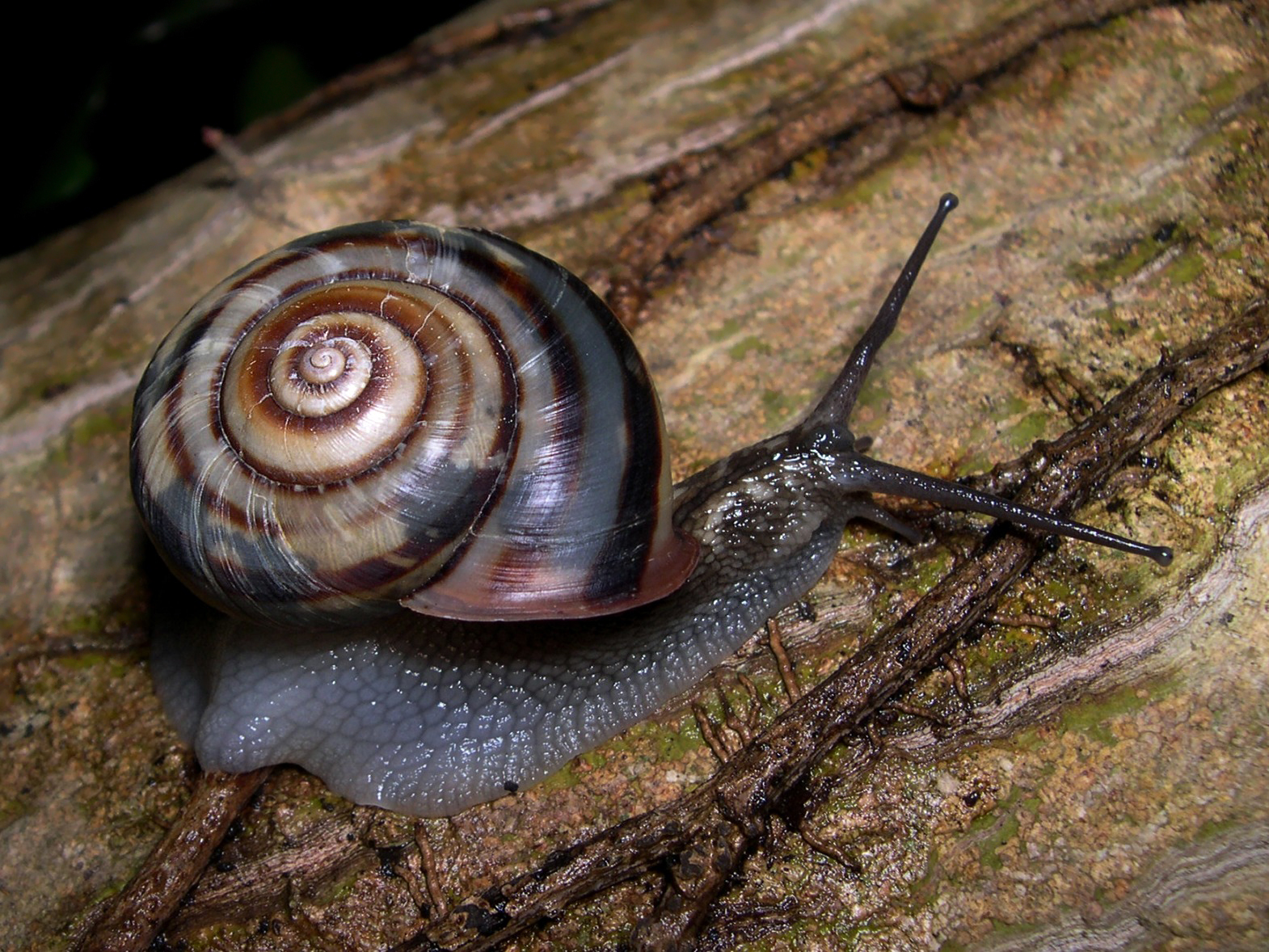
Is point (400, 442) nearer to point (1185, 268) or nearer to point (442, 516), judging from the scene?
point (442, 516)

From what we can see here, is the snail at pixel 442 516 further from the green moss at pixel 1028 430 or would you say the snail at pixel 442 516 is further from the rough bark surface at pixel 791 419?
the green moss at pixel 1028 430

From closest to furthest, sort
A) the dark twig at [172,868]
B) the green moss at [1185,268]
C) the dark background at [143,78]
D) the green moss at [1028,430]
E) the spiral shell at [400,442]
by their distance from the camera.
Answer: the spiral shell at [400,442] → the dark twig at [172,868] → the green moss at [1028,430] → the green moss at [1185,268] → the dark background at [143,78]

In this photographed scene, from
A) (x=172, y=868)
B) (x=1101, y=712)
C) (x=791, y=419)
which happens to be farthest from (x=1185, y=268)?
(x=172, y=868)

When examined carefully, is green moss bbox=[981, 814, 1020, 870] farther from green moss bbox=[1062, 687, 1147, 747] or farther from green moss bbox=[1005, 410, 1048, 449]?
green moss bbox=[1005, 410, 1048, 449]

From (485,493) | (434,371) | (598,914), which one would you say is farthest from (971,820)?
(434,371)

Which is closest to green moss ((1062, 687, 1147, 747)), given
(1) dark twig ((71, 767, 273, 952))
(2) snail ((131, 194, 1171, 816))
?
(2) snail ((131, 194, 1171, 816))

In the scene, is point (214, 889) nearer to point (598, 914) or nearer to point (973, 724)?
point (598, 914)

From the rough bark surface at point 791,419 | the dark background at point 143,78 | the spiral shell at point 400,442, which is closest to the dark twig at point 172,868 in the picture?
the rough bark surface at point 791,419
